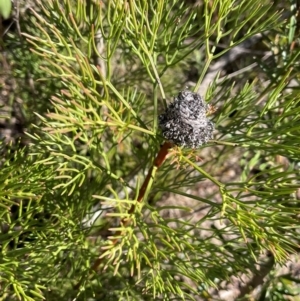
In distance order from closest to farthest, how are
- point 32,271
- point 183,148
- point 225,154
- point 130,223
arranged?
point 183,148, point 130,223, point 32,271, point 225,154

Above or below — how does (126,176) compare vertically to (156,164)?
below

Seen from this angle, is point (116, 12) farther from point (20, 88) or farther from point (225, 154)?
point (225, 154)

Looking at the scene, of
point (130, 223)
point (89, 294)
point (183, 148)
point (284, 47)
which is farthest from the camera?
point (284, 47)

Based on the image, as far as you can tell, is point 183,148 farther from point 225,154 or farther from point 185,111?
point 225,154

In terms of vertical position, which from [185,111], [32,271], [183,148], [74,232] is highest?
[185,111]

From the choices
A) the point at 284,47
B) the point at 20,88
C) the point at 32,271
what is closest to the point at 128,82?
the point at 20,88

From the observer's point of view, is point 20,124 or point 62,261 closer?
point 62,261

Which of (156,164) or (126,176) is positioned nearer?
(156,164)

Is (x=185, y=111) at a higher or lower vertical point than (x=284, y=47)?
lower

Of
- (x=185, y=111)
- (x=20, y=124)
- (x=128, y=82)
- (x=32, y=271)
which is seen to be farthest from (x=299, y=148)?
(x=20, y=124)
